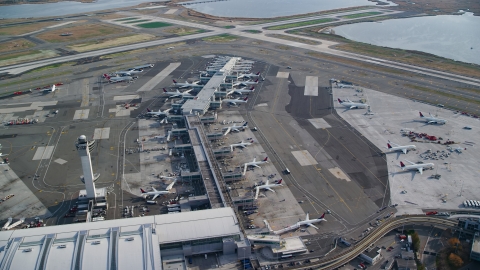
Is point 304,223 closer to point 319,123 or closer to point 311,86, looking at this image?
point 319,123

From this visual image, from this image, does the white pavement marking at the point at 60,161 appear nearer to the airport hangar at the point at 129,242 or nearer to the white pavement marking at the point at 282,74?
Answer: the airport hangar at the point at 129,242

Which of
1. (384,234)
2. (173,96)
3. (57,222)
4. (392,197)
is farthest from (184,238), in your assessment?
(173,96)

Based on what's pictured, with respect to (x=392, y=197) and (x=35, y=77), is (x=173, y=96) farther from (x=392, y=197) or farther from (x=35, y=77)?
(x=392, y=197)

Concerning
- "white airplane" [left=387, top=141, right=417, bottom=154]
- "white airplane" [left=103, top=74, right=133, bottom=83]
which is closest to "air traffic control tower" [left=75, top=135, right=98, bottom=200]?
"white airplane" [left=387, top=141, right=417, bottom=154]

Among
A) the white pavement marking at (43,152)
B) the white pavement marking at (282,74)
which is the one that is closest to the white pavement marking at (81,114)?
the white pavement marking at (43,152)

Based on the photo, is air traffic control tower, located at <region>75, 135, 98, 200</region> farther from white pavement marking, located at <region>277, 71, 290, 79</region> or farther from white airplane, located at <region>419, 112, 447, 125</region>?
white pavement marking, located at <region>277, 71, 290, 79</region>
